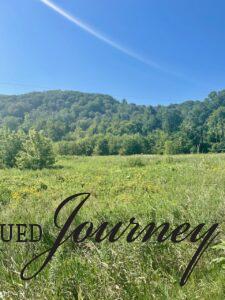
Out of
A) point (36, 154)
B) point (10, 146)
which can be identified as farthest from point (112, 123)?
point (36, 154)

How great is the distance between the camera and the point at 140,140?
84.8m

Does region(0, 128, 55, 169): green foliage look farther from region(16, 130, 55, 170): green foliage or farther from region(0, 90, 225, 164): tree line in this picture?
region(0, 90, 225, 164): tree line

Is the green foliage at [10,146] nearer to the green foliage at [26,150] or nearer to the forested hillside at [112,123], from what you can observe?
the green foliage at [26,150]

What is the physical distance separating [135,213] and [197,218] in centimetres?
119

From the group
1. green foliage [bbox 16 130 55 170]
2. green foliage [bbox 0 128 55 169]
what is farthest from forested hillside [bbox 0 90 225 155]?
green foliage [bbox 16 130 55 170]

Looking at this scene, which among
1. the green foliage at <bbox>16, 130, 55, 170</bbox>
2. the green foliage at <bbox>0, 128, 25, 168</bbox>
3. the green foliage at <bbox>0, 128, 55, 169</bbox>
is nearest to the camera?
the green foliage at <bbox>16, 130, 55, 170</bbox>

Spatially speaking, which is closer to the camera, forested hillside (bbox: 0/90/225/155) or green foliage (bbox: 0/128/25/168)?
green foliage (bbox: 0/128/25/168)

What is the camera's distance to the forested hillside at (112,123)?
8188cm

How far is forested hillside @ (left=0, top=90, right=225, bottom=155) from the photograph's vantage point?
269 ft

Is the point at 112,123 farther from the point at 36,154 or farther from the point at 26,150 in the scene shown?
the point at 36,154

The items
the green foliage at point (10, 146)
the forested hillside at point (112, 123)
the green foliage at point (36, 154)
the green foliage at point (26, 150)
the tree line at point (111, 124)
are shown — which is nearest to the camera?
the green foliage at point (36, 154)

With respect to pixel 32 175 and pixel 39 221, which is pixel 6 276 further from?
pixel 32 175

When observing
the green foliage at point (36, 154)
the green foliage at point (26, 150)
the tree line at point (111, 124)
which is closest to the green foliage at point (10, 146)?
the green foliage at point (26, 150)

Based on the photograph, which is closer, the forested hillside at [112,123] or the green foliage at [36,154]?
the green foliage at [36,154]
